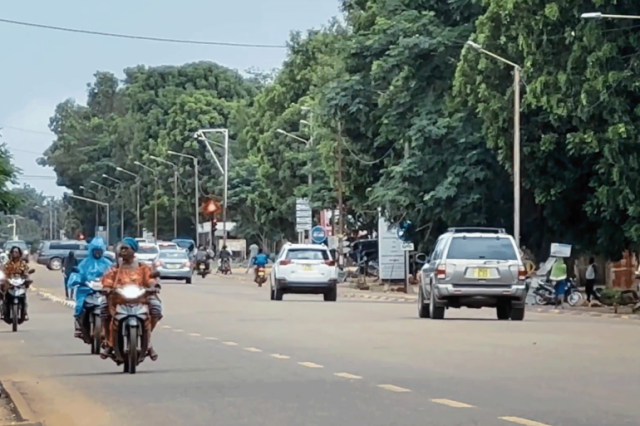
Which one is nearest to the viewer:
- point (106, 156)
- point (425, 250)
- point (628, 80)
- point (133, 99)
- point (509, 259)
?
point (509, 259)

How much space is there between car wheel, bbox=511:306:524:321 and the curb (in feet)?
50.3

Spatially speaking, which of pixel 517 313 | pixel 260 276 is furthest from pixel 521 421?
pixel 260 276

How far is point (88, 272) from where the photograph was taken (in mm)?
21438

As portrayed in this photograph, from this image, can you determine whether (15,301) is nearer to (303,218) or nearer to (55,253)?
(303,218)

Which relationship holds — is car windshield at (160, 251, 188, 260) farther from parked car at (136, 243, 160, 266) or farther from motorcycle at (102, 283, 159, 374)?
motorcycle at (102, 283, 159, 374)

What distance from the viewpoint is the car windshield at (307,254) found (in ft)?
139

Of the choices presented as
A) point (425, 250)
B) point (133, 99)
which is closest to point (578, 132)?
point (425, 250)

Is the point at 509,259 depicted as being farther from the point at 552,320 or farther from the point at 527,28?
the point at 527,28

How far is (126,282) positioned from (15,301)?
11320mm

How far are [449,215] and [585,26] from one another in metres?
11.6

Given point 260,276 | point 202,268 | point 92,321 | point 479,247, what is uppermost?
point 479,247

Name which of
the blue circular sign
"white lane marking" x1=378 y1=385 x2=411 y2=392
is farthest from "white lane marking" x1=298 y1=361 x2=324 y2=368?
the blue circular sign

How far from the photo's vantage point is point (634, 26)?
3900 cm

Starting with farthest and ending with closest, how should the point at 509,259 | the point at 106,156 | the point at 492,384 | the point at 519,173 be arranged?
the point at 106,156 < the point at 519,173 < the point at 509,259 < the point at 492,384
